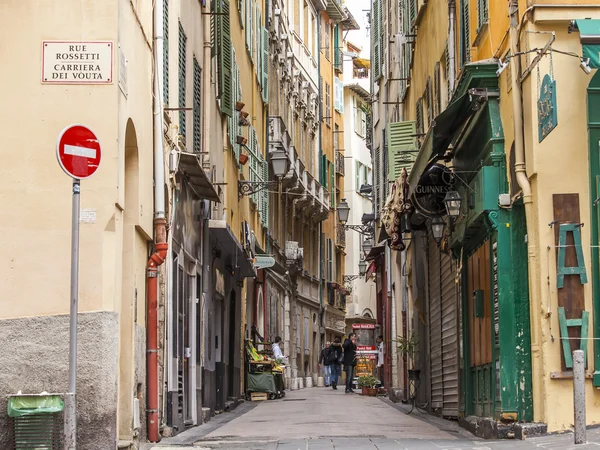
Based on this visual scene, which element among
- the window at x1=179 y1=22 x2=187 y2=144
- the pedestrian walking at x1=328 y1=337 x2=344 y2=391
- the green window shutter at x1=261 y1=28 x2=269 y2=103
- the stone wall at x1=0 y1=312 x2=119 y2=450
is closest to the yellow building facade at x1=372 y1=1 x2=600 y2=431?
the window at x1=179 y1=22 x2=187 y2=144

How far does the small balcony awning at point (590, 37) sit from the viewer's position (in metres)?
11.7

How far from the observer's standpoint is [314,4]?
53031 mm

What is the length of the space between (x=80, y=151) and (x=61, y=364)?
8.36ft

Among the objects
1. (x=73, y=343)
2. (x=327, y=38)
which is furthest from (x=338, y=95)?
(x=73, y=343)

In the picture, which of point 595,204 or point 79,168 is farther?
point 595,204

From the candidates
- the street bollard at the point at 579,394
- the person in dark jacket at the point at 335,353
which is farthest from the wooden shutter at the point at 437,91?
the person in dark jacket at the point at 335,353

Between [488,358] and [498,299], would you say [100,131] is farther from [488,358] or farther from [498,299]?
[488,358]

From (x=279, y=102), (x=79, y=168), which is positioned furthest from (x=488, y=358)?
(x=279, y=102)

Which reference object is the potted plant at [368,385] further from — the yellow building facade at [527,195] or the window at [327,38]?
the window at [327,38]

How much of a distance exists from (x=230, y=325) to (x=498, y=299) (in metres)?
13.6

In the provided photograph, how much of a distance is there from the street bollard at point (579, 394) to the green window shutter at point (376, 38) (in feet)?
85.3

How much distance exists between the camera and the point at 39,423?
34.7ft

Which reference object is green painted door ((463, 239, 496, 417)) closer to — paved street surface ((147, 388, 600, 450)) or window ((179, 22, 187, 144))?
paved street surface ((147, 388, 600, 450))

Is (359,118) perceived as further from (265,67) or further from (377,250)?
(265,67)
